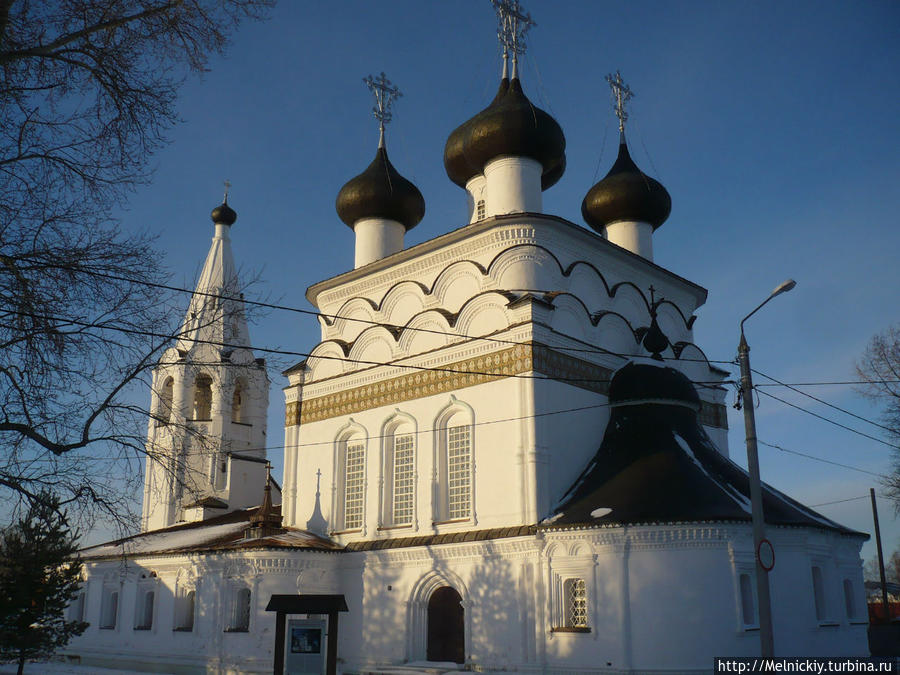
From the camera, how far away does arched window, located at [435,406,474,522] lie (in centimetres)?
1467

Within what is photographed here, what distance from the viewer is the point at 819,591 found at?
43.4 ft

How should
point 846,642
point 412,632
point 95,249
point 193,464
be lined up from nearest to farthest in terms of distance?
point 95,249 → point 846,642 → point 412,632 → point 193,464

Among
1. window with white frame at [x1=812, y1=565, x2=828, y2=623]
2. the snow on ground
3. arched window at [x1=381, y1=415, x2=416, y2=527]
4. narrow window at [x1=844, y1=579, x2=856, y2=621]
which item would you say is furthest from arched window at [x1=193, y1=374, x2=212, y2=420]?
narrow window at [x1=844, y1=579, x2=856, y2=621]

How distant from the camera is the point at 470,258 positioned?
16078 millimetres

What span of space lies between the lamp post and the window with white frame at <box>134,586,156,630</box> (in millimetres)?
12948

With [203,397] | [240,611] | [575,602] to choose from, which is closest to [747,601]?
[575,602]

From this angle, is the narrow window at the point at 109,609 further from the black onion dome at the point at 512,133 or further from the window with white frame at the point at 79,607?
the black onion dome at the point at 512,133

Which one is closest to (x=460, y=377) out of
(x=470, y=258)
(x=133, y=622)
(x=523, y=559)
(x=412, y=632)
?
(x=470, y=258)

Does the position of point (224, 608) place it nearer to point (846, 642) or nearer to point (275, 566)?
point (275, 566)

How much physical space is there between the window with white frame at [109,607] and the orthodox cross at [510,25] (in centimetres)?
1407

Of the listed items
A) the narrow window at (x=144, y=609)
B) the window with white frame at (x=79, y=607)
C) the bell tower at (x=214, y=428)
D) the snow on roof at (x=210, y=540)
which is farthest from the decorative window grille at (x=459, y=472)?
the window with white frame at (x=79, y=607)

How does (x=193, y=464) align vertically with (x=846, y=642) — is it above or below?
above

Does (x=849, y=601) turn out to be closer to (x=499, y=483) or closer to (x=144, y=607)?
(x=499, y=483)

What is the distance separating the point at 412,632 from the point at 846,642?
267 inches
